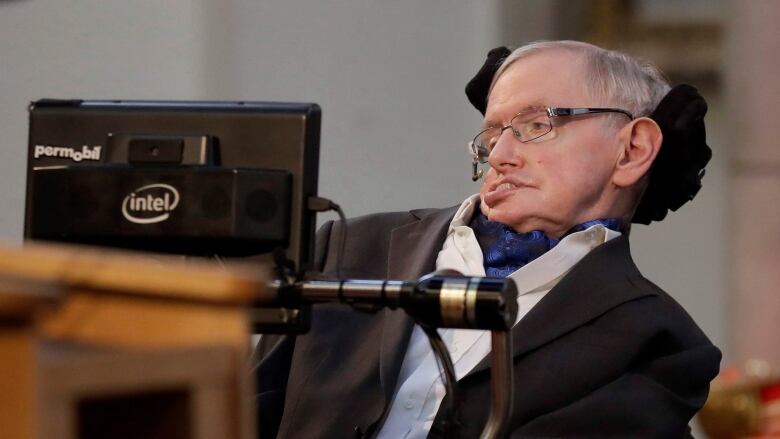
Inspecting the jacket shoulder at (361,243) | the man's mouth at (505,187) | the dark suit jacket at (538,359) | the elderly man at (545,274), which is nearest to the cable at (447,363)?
the elderly man at (545,274)

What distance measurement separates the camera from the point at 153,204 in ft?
6.14

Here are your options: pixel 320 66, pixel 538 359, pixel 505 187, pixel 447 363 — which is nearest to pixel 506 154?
pixel 505 187

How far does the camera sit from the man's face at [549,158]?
8.27 ft

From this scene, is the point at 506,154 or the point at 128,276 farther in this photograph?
the point at 506,154

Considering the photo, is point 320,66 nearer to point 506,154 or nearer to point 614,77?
point 614,77

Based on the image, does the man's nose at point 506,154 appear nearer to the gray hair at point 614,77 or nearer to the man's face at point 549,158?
the man's face at point 549,158

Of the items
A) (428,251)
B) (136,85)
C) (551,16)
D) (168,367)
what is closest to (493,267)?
(428,251)

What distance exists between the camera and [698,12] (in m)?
7.46

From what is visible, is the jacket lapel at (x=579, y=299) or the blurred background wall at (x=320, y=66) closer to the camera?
the jacket lapel at (x=579, y=299)

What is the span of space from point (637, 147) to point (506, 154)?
10.8 inches

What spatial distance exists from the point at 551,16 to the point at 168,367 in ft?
19.5

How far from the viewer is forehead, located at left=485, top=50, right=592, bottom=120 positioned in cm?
261

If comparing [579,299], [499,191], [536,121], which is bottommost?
[579,299]

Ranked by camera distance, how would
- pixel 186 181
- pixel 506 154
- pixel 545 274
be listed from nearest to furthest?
1. pixel 186 181
2. pixel 545 274
3. pixel 506 154
